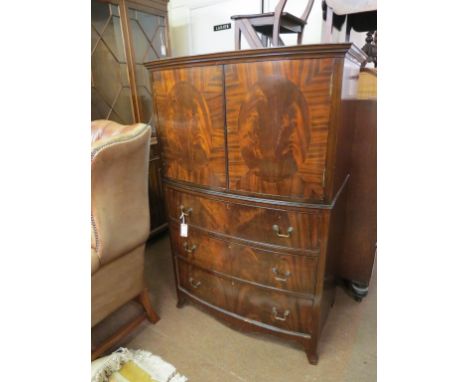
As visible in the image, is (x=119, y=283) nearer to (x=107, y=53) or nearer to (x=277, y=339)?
(x=277, y=339)

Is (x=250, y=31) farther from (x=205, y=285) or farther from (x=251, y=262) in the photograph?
(x=205, y=285)

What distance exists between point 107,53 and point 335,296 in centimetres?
216

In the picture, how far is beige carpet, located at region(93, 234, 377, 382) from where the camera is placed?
131cm

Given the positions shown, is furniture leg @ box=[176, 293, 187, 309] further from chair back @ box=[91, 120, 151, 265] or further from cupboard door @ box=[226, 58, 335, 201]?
cupboard door @ box=[226, 58, 335, 201]

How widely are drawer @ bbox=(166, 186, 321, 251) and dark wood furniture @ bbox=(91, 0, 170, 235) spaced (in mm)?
831

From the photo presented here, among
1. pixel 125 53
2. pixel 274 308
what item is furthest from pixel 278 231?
pixel 125 53

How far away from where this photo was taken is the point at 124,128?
1298 millimetres

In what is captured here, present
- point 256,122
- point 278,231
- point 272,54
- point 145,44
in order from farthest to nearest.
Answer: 1. point 145,44
2. point 278,231
3. point 256,122
4. point 272,54

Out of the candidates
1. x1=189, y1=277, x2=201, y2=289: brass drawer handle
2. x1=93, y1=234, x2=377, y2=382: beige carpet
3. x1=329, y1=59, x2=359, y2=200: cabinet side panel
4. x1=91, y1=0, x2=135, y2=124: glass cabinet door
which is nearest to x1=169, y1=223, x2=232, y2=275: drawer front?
x1=189, y1=277, x2=201, y2=289: brass drawer handle

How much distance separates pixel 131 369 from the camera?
4.26ft

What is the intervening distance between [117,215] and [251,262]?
0.63m

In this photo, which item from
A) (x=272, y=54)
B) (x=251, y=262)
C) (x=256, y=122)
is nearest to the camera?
(x=272, y=54)
